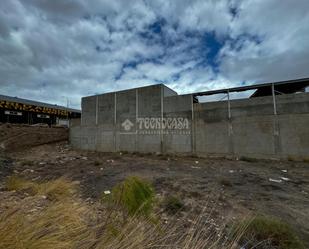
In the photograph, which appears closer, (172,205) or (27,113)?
(172,205)

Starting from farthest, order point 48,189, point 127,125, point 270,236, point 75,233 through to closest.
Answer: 1. point 127,125
2. point 48,189
3. point 270,236
4. point 75,233

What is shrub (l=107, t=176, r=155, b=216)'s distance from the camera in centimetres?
218

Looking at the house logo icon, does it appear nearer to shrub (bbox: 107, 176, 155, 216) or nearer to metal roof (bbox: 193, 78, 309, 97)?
metal roof (bbox: 193, 78, 309, 97)

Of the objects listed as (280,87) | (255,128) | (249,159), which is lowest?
(249,159)

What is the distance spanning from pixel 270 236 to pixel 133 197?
1.88m

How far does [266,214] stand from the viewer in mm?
3559

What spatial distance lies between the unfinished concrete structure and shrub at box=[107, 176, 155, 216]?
899 centimetres

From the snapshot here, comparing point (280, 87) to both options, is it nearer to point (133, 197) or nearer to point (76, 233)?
point (133, 197)

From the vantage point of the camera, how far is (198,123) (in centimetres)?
1162

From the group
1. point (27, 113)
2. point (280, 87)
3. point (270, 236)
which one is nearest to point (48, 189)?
point (270, 236)

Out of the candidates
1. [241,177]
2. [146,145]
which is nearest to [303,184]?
[241,177]

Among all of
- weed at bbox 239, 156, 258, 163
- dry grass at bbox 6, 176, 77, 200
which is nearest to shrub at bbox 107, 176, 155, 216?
dry grass at bbox 6, 176, 77, 200

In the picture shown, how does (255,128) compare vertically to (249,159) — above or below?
above

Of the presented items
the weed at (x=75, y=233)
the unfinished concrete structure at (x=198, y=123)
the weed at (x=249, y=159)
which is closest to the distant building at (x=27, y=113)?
the unfinished concrete structure at (x=198, y=123)
